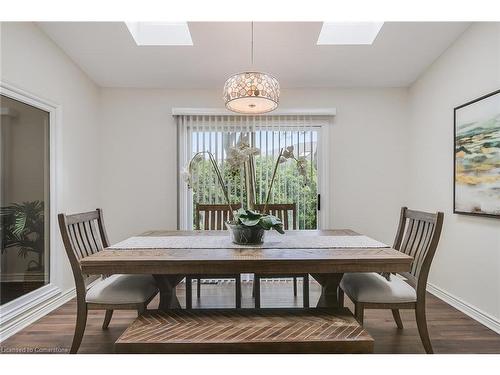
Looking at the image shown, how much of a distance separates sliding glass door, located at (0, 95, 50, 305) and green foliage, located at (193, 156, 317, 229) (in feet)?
5.02

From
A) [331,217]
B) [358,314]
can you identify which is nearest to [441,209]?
[331,217]

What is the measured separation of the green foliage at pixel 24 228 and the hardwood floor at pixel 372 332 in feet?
1.96

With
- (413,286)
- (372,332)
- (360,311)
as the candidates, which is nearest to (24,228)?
(360,311)

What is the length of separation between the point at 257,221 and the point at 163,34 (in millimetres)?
2072

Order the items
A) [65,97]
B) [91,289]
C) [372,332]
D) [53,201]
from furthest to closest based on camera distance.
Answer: [65,97], [53,201], [372,332], [91,289]

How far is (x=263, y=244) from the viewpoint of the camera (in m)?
1.97

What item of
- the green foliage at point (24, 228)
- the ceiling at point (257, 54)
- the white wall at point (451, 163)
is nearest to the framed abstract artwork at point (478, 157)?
the white wall at point (451, 163)

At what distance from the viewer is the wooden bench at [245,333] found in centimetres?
139

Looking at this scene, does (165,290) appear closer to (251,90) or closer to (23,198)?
(251,90)

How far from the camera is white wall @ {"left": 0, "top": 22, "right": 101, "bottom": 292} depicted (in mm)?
2277

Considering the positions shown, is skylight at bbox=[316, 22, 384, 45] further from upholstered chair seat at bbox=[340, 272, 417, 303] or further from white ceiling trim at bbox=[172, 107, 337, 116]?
upholstered chair seat at bbox=[340, 272, 417, 303]

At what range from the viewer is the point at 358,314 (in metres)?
1.88

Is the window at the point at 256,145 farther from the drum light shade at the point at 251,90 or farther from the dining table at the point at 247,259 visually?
the dining table at the point at 247,259

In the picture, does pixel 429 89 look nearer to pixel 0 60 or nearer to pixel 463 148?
pixel 463 148
